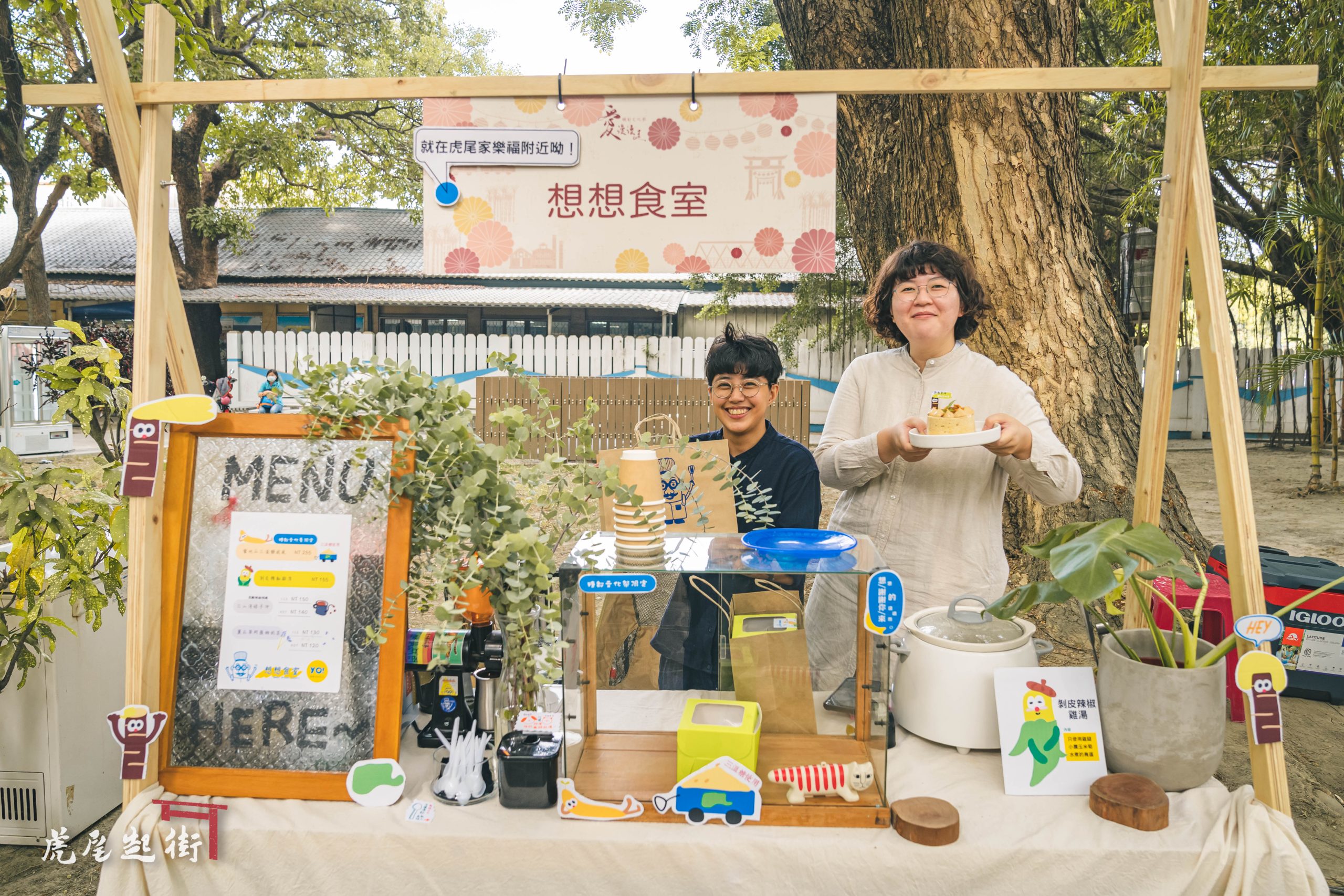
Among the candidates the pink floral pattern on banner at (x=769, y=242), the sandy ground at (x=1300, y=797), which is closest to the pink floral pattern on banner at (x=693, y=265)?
the pink floral pattern on banner at (x=769, y=242)

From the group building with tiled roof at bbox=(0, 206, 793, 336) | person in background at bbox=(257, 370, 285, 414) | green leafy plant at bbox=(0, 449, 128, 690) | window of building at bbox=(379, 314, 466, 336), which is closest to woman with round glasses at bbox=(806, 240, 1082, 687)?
person in background at bbox=(257, 370, 285, 414)

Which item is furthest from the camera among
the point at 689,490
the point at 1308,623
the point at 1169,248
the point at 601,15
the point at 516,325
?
the point at 516,325

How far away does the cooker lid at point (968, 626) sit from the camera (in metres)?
1.43

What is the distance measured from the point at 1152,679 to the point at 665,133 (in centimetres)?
129

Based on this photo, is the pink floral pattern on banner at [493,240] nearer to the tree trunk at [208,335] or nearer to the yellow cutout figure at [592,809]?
the yellow cutout figure at [592,809]

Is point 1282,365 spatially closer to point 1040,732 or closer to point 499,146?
point 1040,732

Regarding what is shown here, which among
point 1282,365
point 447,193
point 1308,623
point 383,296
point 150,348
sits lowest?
point 1308,623

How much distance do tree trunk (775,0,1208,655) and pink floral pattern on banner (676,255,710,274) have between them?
2.30 m

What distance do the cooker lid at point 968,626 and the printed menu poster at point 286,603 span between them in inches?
39.3

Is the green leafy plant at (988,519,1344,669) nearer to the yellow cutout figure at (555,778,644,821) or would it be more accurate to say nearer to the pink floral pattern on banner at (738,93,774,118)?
the yellow cutout figure at (555,778,644,821)

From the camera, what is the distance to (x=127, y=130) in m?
1.50

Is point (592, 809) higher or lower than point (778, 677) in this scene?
lower

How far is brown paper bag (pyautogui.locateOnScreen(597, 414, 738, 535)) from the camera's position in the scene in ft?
5.28

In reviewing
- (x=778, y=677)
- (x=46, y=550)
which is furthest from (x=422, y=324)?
(x=778, y=677)
